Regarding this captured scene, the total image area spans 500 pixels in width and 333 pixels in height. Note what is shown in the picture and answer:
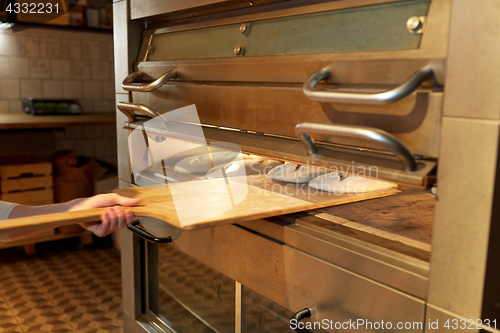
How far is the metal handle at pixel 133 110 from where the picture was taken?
124 cm

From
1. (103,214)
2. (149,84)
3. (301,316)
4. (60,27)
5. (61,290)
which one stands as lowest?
(61,290)

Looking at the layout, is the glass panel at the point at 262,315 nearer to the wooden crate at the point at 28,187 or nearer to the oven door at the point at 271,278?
the oven door at the point at 271,278

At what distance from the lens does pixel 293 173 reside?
3.79 feet

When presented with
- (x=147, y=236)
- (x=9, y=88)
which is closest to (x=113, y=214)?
(x=147, y=236)

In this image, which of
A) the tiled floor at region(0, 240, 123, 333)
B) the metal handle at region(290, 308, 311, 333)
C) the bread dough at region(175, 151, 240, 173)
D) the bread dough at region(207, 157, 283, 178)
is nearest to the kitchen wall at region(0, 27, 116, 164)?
the tiled floor at region(0, 240, 123, 333)

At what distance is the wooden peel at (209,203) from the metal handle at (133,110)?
0.23m

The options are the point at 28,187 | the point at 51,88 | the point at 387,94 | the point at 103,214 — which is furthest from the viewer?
the point at 51,88

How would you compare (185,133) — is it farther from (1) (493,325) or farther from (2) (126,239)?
(1) (493,325)

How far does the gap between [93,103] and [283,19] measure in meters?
3.29

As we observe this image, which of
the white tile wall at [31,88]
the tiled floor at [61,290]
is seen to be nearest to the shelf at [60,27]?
the white tile wall at [31,88]

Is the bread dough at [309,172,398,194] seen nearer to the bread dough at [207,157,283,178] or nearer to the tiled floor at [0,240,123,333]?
the bread dough at [207,157,283,178]

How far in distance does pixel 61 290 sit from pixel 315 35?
2.28 m

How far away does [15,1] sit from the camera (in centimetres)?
337

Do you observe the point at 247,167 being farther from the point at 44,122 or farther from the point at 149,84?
the point at 44,122
